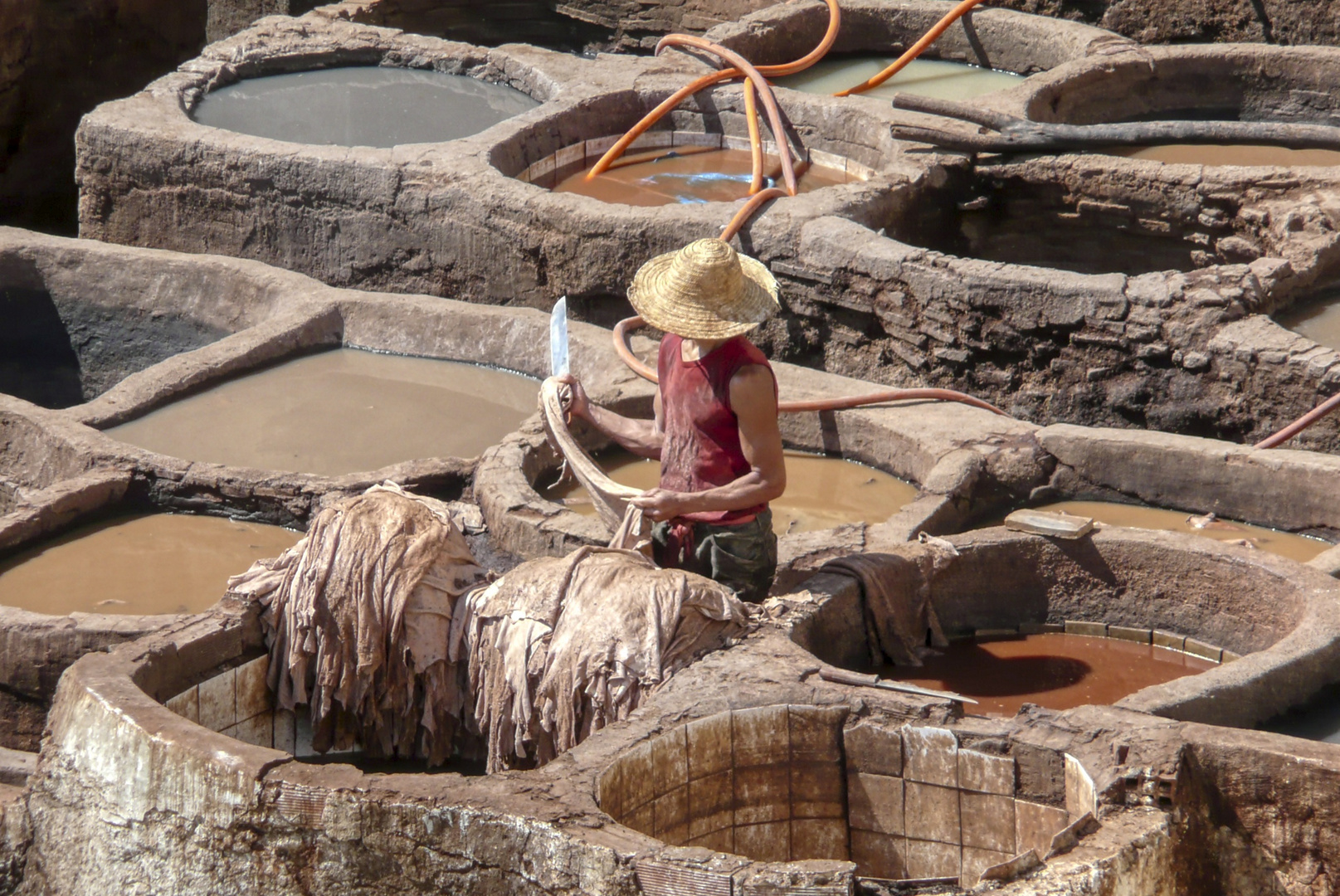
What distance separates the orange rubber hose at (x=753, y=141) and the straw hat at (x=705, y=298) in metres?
3.57

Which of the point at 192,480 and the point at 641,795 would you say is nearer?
the point at 641,795

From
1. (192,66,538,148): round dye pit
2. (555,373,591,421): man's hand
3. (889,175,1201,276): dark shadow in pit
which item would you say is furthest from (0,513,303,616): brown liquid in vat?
(889,175,1201,276): dark shadow in pit

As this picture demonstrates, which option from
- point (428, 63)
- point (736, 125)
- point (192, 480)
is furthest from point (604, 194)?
point (192, 480)

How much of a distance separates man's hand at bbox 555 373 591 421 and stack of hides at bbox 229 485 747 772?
49 centimetres

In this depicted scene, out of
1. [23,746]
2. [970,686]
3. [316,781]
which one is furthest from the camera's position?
[23,746]

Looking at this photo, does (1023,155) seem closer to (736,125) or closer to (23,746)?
(736,125)

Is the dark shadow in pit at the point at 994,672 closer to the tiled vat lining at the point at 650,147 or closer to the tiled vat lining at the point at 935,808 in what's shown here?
the tiled vat lining at the point at 935,808

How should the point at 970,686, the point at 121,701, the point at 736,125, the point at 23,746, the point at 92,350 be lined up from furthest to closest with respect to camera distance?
the point at 736,125, the point at 92,350, the point at 23,746, the point at 970,686, the point at 121,701

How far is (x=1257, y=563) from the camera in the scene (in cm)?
578

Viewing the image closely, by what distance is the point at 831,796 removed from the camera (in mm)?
4586

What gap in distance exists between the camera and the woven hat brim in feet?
16.4

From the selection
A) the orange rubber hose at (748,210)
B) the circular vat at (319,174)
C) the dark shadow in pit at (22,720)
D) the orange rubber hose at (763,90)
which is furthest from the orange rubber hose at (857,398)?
the dark shadow in pit at (22,720)

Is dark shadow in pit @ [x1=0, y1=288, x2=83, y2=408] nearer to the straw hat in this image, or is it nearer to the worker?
the worker

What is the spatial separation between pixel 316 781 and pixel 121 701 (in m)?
0.66
